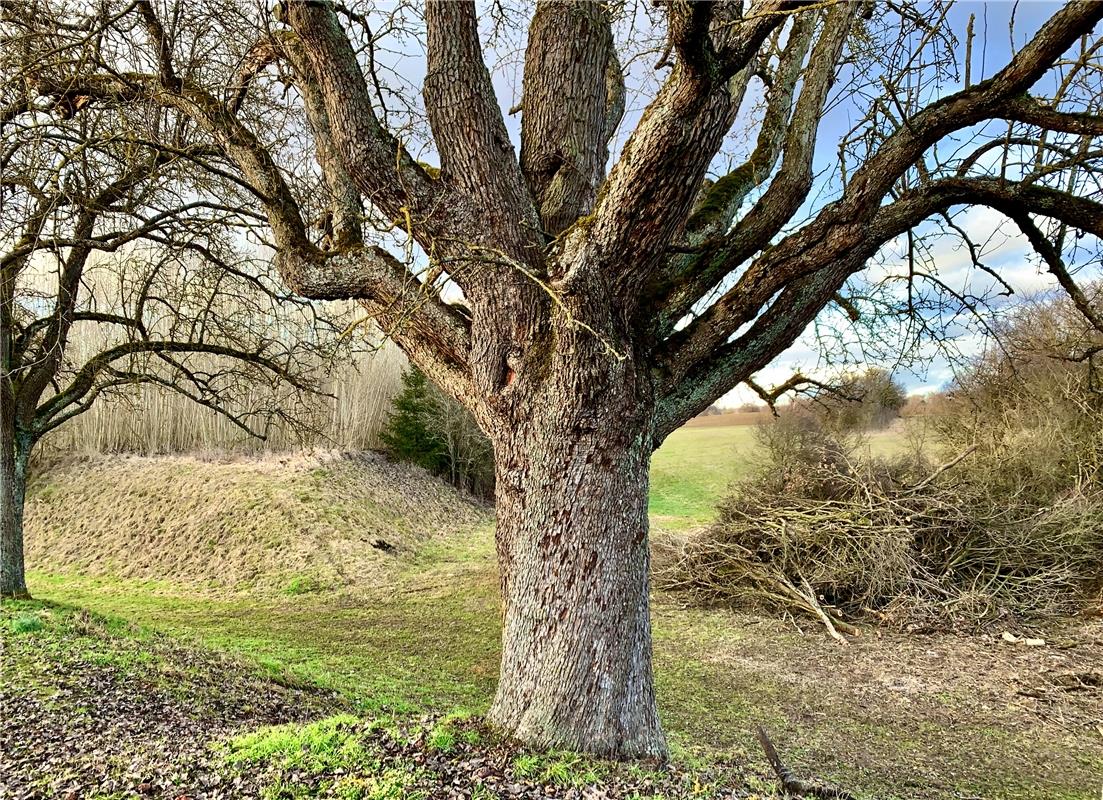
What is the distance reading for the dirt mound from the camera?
32.9 ft

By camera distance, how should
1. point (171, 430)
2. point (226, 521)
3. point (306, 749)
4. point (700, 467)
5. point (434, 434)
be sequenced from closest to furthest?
point (306, 749)
point (226, 521)
point (171, 430)
point (434, 434)
point (700, 467)

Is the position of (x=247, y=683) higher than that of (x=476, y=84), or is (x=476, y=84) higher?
(x=476, y=84)

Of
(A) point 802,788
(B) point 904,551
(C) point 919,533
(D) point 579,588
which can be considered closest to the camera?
(A) point 802,788

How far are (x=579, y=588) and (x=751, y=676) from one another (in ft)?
11.5

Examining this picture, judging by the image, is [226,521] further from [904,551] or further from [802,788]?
[802,788]

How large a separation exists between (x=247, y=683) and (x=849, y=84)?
5.53 m

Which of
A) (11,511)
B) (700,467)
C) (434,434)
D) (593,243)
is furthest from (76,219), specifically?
(700,467)

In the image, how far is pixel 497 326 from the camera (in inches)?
139

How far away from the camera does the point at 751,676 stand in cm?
597

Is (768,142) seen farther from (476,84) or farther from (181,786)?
(181,786)

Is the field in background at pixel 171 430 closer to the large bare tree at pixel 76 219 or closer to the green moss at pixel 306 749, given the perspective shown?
the large bare tree at pixel 76 219

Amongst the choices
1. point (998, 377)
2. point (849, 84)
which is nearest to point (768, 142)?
point (849, 84)

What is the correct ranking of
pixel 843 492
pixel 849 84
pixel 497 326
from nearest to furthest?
pixel 497 326 → pixel 849 84 → pixel 843 492

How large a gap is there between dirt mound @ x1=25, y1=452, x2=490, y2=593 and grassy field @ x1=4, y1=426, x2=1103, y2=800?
635 mm
